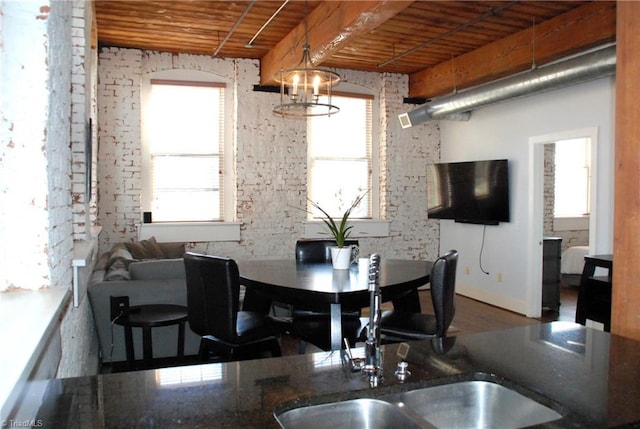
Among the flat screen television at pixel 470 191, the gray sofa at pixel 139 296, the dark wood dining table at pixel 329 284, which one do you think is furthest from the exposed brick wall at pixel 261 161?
the dark wood dining table at pixel 329 284

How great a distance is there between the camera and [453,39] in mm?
5707

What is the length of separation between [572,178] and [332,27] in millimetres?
5939

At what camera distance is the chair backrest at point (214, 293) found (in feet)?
9.37

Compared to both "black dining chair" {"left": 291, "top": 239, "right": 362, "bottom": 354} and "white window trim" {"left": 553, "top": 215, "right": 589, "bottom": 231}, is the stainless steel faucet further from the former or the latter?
"white window trim" {"left": 553, "top": 215, "right": 589, "bottom": 231}

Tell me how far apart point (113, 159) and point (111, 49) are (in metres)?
1.31

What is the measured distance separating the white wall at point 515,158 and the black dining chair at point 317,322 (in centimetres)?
273

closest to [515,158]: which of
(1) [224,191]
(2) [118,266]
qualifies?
(1) [224,191]

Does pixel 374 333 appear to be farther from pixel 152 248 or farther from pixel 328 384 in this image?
pixel 152 248

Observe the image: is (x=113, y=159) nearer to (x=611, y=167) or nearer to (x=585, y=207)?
(x=611, y=167)

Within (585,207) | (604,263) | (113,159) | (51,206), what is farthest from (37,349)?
(585,207)

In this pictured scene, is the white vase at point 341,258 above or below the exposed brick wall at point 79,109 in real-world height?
below

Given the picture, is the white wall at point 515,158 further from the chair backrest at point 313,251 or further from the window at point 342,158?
the chair backrest at point 313,251

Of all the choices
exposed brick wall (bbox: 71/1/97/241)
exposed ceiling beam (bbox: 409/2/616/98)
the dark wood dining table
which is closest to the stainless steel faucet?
the dark wood dining table

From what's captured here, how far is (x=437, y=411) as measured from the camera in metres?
1.32
